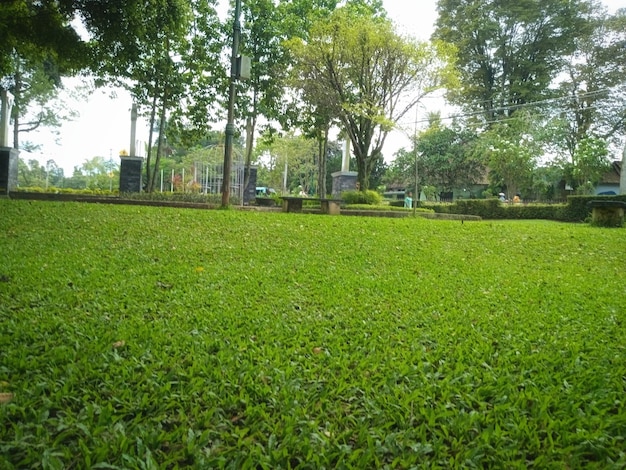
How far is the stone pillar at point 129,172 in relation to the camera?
1496cm

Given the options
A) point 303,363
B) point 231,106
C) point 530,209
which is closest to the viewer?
point 303,363

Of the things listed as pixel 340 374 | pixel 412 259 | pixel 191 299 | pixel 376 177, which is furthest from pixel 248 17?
pixel 376 177

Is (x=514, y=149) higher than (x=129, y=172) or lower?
higher

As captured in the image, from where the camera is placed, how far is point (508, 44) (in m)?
27.1

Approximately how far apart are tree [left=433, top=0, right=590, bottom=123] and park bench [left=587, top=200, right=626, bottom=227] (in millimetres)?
16866

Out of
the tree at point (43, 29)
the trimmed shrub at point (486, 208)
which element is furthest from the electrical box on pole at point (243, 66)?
the trimmed shrub at point (486, 208)

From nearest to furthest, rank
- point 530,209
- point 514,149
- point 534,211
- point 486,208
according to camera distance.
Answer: point 534,211 < point 530,209 < point 486,208 < point 514,149

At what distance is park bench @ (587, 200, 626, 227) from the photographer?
352 inches

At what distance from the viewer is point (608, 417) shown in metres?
1.74

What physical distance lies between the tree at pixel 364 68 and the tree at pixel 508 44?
469 inches

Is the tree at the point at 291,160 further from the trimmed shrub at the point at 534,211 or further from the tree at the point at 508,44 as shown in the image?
the trimmed shrub at the point at 534,211

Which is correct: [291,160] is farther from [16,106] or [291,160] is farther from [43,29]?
[43,29]

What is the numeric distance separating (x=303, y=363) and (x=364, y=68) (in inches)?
535

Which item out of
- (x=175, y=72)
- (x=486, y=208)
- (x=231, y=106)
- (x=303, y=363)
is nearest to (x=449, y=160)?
(x=486, y=208)
